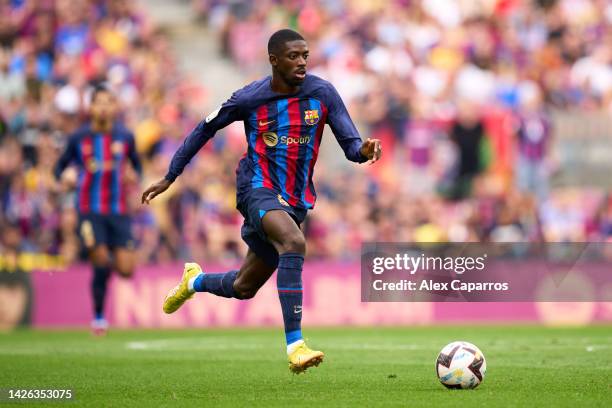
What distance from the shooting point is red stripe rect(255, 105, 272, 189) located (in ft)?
32.5

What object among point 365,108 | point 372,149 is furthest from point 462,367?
point 365,108

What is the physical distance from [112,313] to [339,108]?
9.79 meters

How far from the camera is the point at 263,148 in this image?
9.95 metres

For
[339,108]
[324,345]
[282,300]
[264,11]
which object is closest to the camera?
[282,300]

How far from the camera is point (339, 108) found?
394 inches

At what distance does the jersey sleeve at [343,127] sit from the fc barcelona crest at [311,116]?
108mm

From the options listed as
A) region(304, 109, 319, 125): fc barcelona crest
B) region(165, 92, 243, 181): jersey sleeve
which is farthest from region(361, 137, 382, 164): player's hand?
region(165, 92, 243, 181): jersey sleeve

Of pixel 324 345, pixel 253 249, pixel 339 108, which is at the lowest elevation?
pixel 324 345

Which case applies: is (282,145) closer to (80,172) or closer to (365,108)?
(80,172)

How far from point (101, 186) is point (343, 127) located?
6.83 metres

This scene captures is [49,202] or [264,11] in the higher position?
[264,11]

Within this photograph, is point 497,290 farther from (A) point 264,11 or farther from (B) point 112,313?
(A) point 264,11

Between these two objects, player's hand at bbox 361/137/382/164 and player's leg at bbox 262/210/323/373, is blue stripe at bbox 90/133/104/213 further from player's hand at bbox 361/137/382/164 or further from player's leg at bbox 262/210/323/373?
player's hand at bbox 361/137/382/164

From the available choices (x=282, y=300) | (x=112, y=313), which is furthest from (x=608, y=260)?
(x=282, y=300)
